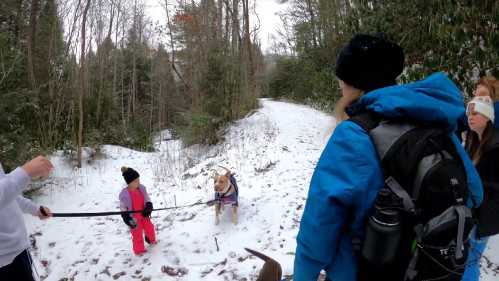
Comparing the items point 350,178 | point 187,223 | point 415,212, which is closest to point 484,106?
point 415,212

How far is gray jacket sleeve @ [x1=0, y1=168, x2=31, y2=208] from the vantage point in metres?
1.95

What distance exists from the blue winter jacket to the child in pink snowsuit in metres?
3.45

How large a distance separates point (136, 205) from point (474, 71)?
17.5 ft

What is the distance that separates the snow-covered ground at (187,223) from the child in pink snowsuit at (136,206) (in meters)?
0.23

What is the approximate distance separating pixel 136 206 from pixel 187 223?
3.74 feet

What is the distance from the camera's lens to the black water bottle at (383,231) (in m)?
Result: 1.10

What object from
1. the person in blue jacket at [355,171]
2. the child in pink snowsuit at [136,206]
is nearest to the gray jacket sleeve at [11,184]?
the person in blue jacket at [355,171]

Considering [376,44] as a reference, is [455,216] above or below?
below

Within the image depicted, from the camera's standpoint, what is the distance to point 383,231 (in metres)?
1.10

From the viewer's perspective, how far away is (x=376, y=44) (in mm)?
1434

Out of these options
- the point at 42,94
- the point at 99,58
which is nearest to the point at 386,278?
the point at 42,94

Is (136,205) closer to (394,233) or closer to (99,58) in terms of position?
(394,233)

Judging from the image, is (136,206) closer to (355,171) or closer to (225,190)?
(225,190)

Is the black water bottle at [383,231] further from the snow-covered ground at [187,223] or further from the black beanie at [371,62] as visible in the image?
the snow-covered ground at [187,223]
